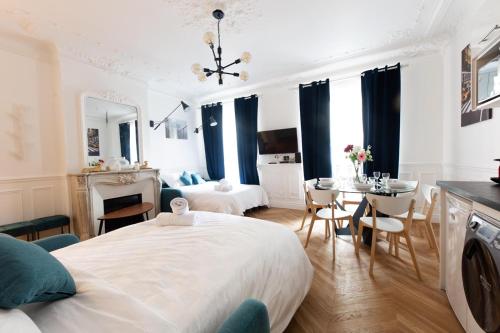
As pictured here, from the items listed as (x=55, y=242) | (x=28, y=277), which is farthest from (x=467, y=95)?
(x=55, y=242)

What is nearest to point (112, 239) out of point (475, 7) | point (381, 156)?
point (381, 156)

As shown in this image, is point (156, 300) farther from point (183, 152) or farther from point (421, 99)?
point (183, 152)

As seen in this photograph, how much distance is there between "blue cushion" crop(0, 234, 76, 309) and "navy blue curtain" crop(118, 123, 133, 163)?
11.1 ft

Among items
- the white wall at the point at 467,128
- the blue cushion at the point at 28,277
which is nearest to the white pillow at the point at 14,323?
the blue cushion at the point at 28,277

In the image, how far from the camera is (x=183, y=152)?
218 inches

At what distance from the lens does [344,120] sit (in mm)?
4043

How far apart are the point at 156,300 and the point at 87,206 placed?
9.60ft

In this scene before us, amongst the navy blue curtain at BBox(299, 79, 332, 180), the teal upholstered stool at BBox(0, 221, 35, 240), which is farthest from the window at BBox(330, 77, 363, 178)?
the teal upholstered stool at BBox(0, 221, 35, 240)

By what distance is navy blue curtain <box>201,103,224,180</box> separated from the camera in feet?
17.8

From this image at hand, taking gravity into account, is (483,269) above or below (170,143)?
below

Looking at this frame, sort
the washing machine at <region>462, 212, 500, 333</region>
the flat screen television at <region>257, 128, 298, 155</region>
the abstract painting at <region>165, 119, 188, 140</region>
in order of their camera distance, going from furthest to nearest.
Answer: the abstract painting at <region>165, 119, 188, 140</region>
the flat screen television at <region>257, 128, 298, 155</region>
the washing machine at <region>462, 212, 500, 333</region>

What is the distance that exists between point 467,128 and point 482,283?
231 centimetres

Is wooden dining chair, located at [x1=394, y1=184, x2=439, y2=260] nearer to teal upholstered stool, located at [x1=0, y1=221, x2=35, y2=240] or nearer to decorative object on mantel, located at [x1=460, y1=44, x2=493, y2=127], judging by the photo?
decorative object on mantel, located at [x1=460, y1=44, x2=493, y2=127]

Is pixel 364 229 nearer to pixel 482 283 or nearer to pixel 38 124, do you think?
pixel 482 283
